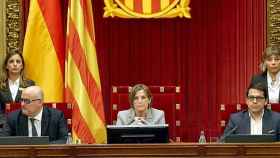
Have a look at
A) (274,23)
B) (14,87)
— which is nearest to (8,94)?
(14,87)

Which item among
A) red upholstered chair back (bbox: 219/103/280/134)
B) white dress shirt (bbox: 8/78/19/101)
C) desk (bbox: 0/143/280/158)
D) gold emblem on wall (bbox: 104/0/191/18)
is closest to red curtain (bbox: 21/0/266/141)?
gold emblem on wall (bbox: 104/0/191/18)

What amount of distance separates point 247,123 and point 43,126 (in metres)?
1.65

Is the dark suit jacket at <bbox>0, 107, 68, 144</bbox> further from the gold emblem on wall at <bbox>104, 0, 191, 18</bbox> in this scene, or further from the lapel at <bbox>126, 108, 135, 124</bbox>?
the gold emblem on wall at <bbox>104, 0, 191, 18</bbox>

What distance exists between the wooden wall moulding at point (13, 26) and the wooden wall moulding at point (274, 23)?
2.52 metres

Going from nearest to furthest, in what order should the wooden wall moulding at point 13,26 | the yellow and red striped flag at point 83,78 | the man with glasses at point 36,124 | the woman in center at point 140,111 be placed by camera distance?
the man with glasses at point 36,124, the woman in center at point 140,111, the yellow and red striped flag at point 83,78, the wooden wall moulding at point 13,26

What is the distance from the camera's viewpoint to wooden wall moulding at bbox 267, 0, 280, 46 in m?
8.12

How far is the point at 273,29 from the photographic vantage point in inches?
320

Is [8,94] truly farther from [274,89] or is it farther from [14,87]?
[274,89]

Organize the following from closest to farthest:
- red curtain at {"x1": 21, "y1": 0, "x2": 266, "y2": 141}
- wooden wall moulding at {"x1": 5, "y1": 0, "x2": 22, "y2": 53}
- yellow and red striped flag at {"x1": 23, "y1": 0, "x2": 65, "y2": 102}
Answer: yellow and red striped flag at {"x1": 23, "y1": 0, "x2": 65, "y2": 102}, wooden wall moulding at {"x1": 5, "y1": 0, "x2": 22, "y2": 53}, red curtain at {"x1": 21, "y1": 0, "x2": 266, "y2": 141}

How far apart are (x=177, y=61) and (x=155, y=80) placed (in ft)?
1.05

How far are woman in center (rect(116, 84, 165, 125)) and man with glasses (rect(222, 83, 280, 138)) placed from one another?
64cm

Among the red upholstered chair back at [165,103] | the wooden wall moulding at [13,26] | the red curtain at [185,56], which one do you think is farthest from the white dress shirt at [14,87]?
the red curtain at [185,56]

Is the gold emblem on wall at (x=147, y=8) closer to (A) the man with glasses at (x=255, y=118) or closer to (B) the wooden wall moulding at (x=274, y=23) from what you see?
(B) the wooden wall moulding at (x=274, y=23)

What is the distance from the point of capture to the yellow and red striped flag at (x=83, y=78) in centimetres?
712
